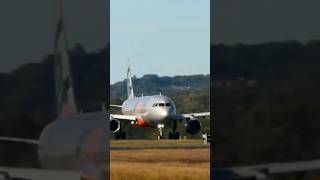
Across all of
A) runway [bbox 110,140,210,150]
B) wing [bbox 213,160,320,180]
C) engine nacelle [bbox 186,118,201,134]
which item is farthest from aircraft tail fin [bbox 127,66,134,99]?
wing [bbox 213,160,320,180]

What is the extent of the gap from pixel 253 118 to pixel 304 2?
1118 mm

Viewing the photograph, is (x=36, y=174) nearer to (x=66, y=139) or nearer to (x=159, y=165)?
(x=66, y=139)

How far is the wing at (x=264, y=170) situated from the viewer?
6.59 metres

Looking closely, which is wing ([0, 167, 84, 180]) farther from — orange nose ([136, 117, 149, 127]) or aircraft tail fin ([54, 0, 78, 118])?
orange nose ([136, 117, 149, 127])

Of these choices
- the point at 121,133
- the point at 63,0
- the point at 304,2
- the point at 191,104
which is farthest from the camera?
the point at 191,104

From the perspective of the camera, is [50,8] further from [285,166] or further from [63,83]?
[285,166]

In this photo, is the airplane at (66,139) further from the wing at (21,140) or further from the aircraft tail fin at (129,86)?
the aircraft tail fin at (129,86)

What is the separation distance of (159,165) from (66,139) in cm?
1694

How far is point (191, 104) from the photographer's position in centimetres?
9356

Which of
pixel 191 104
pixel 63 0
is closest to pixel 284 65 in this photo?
pixel 63 0

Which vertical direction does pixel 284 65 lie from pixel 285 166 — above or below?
above

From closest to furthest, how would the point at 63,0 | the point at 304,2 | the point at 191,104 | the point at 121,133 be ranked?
the point at 304,2 → the point at 63,0 → the point at 121,133 → the point at 191,104

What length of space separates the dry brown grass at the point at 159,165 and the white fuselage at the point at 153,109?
5.79m

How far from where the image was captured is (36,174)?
7.76 m
